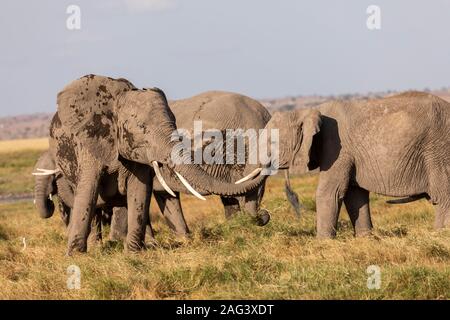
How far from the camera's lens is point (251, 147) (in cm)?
1272

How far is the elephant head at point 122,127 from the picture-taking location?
1021 cm

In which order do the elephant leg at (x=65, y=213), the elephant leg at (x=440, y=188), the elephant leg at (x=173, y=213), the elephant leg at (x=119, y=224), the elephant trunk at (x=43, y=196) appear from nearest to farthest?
the elephant leg at (x=440, y=188)
the elephant leg at (x=119, y=224)
the elephant leg at (x=173, y=213)
the elephant leg at (x=65, y=213)
the elephant trunk at (x=43, y=196)

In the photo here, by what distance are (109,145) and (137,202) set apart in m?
0.67

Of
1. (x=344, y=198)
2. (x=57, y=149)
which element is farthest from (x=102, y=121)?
(x=344, y=198)

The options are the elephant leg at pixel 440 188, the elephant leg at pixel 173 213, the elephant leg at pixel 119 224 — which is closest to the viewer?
the elephant leg at pixel 440 188

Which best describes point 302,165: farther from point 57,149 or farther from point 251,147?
point 57,149

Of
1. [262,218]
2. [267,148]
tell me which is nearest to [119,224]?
[262,218]

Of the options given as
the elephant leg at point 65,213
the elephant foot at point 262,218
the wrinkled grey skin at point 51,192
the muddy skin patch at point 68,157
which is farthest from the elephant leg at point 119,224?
the elephant leg at point 65,213

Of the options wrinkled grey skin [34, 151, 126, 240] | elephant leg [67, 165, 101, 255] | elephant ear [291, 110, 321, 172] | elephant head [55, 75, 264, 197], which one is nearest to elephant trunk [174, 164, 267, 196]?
elephant head [55, 75, 264, 197]

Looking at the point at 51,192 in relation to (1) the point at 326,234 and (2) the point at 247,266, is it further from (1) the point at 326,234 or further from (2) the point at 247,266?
(2) the point at 247,266

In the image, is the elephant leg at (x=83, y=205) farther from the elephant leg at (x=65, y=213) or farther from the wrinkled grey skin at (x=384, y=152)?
the elephant leg at (x=65, y=213)

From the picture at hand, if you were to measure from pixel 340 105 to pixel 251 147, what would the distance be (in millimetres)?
1476

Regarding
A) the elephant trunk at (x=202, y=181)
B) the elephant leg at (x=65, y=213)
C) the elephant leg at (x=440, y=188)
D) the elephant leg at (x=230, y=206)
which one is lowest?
the elephant leg at (x=65, y=213)

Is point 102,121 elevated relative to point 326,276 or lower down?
elevated
